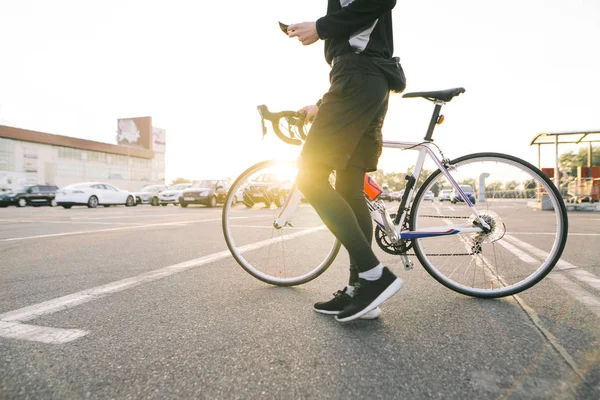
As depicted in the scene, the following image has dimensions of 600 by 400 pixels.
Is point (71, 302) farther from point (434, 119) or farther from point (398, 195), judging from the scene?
point (434, 119)

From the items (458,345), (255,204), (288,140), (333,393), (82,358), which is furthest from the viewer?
(255,204)

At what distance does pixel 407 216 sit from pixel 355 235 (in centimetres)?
67

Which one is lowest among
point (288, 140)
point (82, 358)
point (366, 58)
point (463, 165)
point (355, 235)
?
point (82, 358)

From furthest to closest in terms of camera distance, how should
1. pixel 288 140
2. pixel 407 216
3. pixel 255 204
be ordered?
1. pixel 255 204
2. pixel 288 140
3. pixel 407 216

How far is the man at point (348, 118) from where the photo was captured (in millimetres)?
1844

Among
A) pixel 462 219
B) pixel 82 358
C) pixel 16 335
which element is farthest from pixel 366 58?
pixel 16 335

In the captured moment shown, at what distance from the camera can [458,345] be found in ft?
5.30

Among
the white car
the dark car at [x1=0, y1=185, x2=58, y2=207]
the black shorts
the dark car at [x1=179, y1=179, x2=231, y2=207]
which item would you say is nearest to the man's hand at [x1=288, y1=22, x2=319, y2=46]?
the black shorts

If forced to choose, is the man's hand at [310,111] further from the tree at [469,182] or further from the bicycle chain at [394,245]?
the tree at [469,182]

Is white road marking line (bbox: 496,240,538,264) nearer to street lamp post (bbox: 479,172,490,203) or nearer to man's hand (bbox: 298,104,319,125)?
street lamp post (bbox: 479,172,490,203)

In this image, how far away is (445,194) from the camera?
105 inches

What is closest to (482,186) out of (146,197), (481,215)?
(481,215)

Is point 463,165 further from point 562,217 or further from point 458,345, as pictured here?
point 458,345

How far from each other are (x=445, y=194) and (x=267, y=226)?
1.41 m
